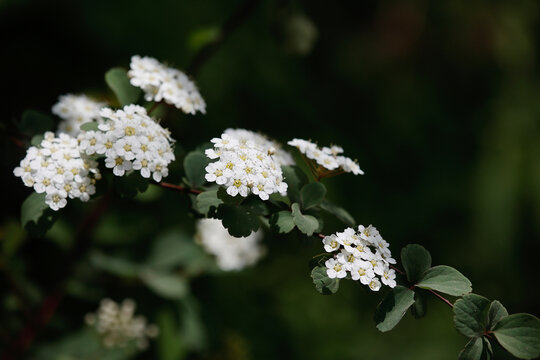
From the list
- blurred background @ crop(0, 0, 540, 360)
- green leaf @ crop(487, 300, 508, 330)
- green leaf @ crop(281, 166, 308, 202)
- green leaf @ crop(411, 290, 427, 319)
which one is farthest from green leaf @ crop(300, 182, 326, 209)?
blurred background @ crop(0, 0, 540, 360)

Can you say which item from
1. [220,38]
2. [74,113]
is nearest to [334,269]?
[74,113]

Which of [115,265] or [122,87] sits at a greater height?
[122,87]

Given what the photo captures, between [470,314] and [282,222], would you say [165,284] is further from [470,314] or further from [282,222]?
[470,314]

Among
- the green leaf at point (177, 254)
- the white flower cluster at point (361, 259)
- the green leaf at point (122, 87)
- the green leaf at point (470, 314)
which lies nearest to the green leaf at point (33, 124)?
the green leaf at point (122, 87)

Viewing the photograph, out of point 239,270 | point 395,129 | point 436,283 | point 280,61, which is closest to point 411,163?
point 395,129

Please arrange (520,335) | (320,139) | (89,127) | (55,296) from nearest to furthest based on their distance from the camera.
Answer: (520,335) < (89,127) < (55,296) < (320,139)

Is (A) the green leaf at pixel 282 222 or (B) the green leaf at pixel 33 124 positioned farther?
(B) the green leaf at pixel 33 124

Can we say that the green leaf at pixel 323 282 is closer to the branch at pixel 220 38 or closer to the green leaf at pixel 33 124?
the green leaf at pixel 33 124

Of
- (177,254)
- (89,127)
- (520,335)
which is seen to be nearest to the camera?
(520,335)
